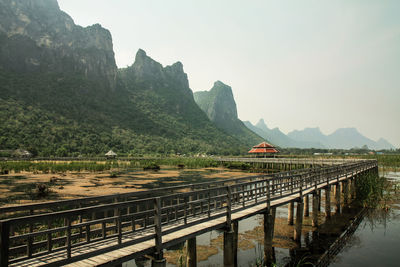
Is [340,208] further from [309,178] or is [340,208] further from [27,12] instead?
[27,12]

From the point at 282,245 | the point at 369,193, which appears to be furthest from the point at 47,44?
the point at 282,245

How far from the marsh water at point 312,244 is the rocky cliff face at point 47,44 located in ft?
505

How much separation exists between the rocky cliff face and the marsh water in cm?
15389

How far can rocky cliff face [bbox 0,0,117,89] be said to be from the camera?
142875mm

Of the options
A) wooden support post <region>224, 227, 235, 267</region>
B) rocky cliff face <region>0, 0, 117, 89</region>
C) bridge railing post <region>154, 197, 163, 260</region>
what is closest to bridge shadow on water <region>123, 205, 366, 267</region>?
wooden support post <region>224, 227, 235, 267</region>

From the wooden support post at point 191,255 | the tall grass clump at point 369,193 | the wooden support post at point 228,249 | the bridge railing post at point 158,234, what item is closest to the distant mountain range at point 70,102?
the tall grass clump at point 369,193

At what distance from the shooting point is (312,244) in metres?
14.5

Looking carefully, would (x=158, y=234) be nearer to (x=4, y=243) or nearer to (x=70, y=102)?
(x=4, y=243)

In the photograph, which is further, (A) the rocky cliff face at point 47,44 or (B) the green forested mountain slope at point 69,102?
(A) the rocky cliff face at point 47,44

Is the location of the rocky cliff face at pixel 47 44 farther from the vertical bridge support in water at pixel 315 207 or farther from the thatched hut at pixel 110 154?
the vertical bridge support in water at pixel 315 207

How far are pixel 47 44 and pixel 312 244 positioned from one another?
18323 cm

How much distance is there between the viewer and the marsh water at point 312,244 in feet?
40.5

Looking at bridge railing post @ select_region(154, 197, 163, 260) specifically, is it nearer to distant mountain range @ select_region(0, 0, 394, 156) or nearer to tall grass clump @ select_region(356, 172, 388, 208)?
tall grass clump @ select_region(356, 172, 388, 208)

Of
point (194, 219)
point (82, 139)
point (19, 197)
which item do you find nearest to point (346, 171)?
point (194, 219)
